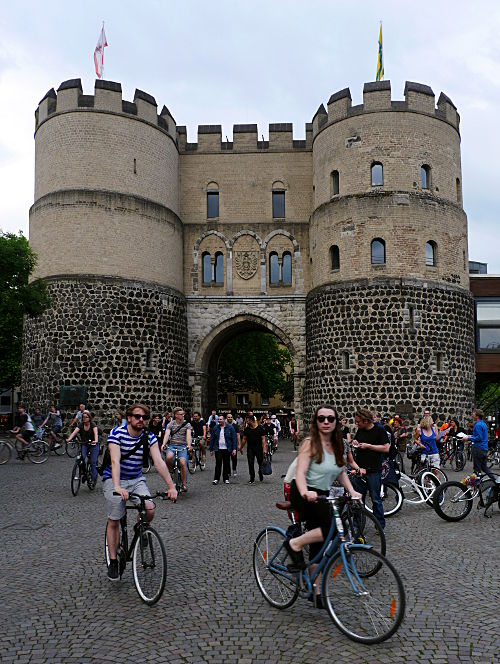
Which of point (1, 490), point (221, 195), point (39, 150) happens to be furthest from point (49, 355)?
point (1, 490)

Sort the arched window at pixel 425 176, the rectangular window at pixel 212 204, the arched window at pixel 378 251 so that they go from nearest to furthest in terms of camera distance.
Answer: the arched window at pixel 378 251 → the arched window at pixel 425 176 → the rectangular window at pixel 212 204

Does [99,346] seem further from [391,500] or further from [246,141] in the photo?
[391,500]

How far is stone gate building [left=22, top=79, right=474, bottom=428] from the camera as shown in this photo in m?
28.7

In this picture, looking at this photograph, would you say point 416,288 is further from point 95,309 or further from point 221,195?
point 95,309

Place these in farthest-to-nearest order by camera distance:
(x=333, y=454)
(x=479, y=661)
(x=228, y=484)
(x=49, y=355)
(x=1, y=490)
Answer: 1. (x=49, y=355)
2. (x=228, y=484)
3. (x=1, y=490)
4. (x=333, y=454)
5. (x=479, y=661)

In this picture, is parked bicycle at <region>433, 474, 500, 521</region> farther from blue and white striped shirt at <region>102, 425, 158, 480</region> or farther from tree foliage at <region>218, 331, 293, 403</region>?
tree foliage at <region>218, 331, 293, 403</region>

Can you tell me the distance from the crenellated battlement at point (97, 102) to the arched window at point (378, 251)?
11.1 meters

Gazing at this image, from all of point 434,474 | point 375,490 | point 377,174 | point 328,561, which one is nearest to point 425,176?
point 377,174

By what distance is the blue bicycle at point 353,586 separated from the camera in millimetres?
5145

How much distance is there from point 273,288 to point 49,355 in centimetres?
1087

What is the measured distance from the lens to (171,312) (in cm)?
3158

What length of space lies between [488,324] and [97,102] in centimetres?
2019

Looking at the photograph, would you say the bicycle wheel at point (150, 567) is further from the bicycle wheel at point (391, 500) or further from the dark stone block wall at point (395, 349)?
the dark stone block wall at point (395, 349)

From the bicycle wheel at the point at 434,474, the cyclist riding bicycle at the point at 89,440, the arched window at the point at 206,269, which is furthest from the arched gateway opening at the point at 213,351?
the bicycle wheel at the point at 434,474
